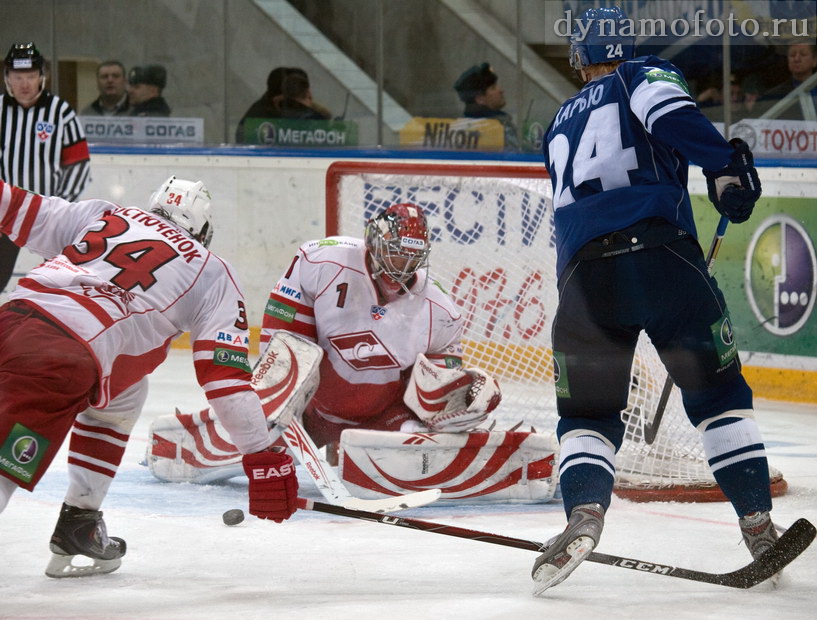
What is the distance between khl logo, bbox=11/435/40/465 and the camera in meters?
2.53

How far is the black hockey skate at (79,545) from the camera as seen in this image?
2.92 metres

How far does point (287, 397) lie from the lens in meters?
3.71

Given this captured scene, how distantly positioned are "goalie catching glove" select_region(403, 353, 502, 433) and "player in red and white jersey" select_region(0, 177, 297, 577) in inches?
39.7

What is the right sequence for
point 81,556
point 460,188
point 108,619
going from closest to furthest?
point 108,619 < point 81,556 < point 460,188

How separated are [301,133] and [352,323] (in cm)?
323

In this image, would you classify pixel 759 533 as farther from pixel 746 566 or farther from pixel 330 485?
pixel 330 485

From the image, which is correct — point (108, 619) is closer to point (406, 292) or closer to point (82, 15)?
point (406, 292)

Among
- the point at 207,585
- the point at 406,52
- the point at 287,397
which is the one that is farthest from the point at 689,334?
the point at 406,52

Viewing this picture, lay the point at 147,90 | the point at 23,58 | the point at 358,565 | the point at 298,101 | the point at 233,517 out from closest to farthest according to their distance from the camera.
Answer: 1. the point at 358,565
2. the point at 233,517
3. the point at 23,58
4. the point at 298,101
5. the point at 147,90

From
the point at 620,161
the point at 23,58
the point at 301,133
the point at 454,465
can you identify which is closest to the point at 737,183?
the point at 620,161

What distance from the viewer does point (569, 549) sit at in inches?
104

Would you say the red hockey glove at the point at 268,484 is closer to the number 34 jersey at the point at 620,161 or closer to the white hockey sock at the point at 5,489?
the white hockey sock at the point at 5,489

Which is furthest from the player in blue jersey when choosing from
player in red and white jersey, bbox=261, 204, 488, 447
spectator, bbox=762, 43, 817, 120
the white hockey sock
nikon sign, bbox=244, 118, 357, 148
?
nikon sign, bbox=244, 118, 357, 148

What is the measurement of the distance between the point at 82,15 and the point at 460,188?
378 cm
